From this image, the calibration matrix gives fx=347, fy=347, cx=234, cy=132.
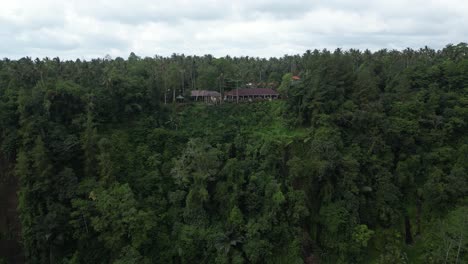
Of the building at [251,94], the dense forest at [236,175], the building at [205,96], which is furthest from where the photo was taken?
the building at [251,94]

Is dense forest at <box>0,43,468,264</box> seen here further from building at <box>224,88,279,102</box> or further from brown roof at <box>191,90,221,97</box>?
building at <box>224,88,279,102</box>

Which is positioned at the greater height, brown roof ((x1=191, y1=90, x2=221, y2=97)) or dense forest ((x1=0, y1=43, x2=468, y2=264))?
brown roof ((x1=191, y1=90, x2=221, y2=97))

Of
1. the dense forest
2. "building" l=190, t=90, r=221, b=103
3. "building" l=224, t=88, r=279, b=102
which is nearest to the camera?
the dense forest

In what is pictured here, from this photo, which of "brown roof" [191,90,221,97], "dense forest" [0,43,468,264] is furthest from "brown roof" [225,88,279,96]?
"dense forest" [0,43,468,264]

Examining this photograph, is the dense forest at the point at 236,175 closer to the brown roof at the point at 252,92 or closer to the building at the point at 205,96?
the building at the point at 205,96

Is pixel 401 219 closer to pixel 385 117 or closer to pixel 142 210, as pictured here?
pixel 385 117

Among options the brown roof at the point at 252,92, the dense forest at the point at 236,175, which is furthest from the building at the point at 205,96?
the dense forest at the point at 236,175
